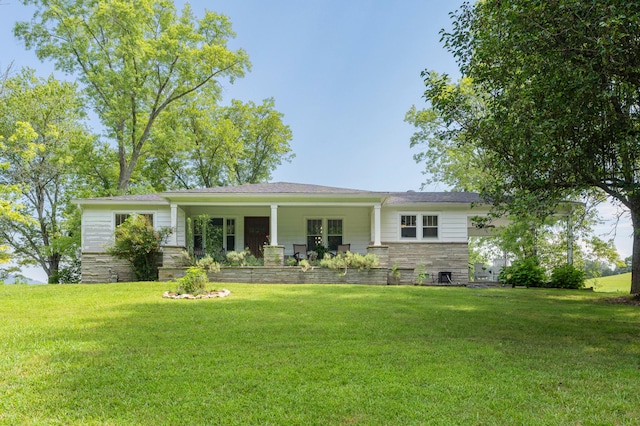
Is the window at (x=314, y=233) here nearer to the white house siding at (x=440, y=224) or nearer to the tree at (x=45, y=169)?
the white house siding at (x=440, y=224)

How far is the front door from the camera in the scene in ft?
57.7

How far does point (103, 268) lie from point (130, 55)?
13.2 m

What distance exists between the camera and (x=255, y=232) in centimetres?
1769

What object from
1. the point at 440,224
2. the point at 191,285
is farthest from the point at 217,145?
the point at 191,285

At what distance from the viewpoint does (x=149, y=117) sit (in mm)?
24766

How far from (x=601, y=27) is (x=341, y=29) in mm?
18452

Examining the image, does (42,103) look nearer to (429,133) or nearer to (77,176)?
(77,176)

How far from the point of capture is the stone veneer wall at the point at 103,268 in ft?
51.4

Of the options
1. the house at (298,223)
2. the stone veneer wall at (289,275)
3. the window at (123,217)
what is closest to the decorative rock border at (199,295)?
the stone veneer wall at (289,275)

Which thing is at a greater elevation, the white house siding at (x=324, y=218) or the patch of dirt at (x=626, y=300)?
the white house siding at (x=324, y=218)

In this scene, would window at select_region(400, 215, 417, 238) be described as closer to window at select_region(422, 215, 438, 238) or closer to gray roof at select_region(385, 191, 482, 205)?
window at select_region(422, 215, 438, 238)

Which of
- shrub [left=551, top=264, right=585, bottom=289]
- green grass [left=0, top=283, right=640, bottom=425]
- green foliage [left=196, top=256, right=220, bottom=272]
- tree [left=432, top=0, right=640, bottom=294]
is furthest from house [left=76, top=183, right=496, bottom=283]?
tree [left=432, top=0, right=640, bottom=294]

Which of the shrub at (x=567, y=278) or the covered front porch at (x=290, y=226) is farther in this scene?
the covered front porch at (x=290, y=226)

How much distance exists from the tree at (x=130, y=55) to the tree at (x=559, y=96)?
788 inches
